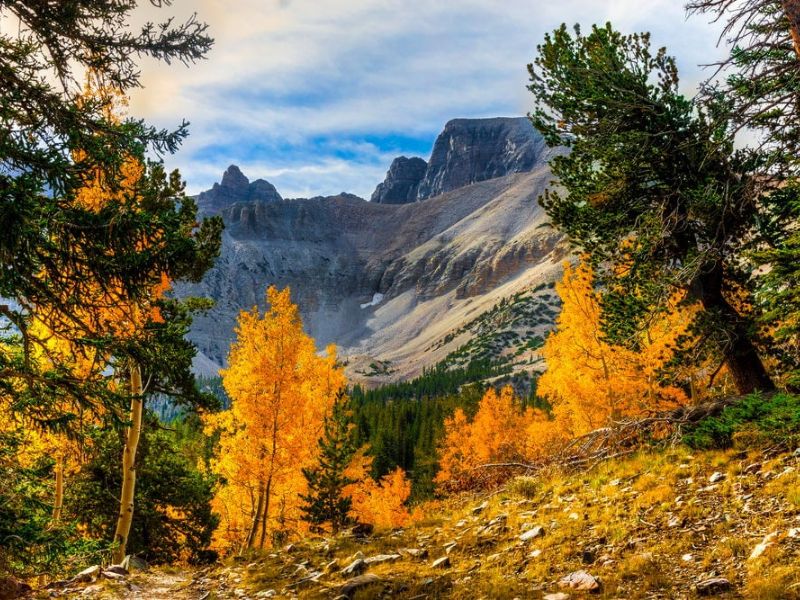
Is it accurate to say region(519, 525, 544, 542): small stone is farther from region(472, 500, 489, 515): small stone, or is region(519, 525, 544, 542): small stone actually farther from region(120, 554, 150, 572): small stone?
region(120, 554, 150, 572): small stone

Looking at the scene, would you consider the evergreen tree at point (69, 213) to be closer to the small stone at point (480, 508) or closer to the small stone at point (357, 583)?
the small stone at point (357, 583)


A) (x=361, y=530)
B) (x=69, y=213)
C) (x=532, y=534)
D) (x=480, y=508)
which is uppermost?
(x=69, y=213)

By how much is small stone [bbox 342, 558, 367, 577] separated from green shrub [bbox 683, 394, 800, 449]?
21.8 ft

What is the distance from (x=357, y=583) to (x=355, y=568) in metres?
1.18

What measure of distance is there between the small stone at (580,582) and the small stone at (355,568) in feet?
12.2

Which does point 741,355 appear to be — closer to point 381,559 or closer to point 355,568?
point 381,559

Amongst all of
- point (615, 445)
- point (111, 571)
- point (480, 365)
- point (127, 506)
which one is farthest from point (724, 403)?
point (480, 365)

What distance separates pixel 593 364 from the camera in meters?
20.1

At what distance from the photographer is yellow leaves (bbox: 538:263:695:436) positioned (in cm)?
1903

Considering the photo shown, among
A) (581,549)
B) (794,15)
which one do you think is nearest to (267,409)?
(581,549)

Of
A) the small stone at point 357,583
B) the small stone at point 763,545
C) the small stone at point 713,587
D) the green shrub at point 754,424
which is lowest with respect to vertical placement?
the small stone at point 357,583

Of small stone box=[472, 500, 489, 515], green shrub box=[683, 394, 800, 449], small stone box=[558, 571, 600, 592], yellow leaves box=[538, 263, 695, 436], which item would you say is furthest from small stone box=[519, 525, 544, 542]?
yellow leaves box=[538, 263, 695, 436]

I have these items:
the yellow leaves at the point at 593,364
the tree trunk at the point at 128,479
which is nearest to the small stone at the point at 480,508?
the tree trunk at the point at 128,479

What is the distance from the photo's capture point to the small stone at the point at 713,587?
16.7 feet
